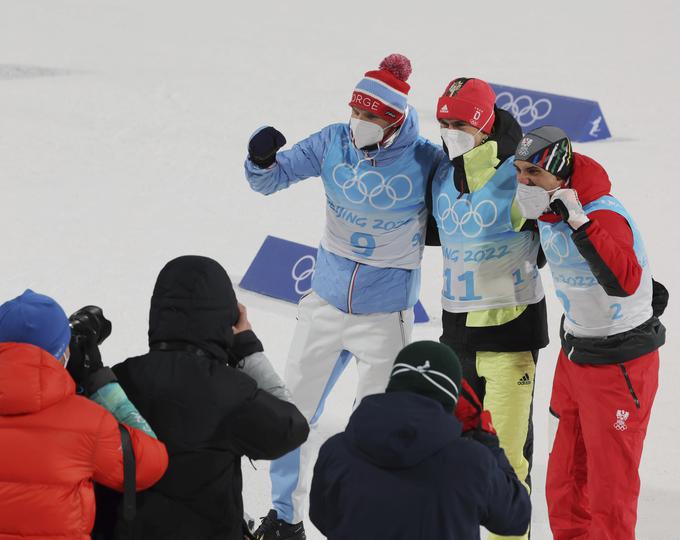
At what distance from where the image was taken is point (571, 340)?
12.5ft

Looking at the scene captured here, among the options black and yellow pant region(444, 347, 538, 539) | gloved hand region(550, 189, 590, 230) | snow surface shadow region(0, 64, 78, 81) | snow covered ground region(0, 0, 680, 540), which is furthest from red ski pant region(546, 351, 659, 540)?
snow surface shadow region(0, 64, 78, 81)

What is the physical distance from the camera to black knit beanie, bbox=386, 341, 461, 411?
8.49 feet

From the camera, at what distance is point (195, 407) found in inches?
111

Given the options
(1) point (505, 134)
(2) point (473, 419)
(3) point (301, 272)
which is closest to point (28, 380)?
(2) point (473, 419)

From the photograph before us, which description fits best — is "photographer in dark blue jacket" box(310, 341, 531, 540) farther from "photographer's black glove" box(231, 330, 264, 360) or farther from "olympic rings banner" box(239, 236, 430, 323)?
"olympic rings banner" box(239, 236, 430, 323)

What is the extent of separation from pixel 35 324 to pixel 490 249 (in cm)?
178

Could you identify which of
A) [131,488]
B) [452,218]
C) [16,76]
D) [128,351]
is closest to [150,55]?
[16,76]

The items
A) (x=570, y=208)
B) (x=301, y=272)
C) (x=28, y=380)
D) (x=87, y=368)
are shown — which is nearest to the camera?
(x=28, y=380)

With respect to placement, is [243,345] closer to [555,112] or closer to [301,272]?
[301,272]

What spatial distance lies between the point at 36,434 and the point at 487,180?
6.58 ft

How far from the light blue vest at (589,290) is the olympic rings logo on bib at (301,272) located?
8.43ft

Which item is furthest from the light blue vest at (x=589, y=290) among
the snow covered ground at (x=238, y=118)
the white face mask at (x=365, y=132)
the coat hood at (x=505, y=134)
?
the white face mask at (x=365, y=132)

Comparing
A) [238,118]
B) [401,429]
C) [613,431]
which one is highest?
[238,118]

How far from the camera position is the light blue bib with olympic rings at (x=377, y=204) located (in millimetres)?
4172
